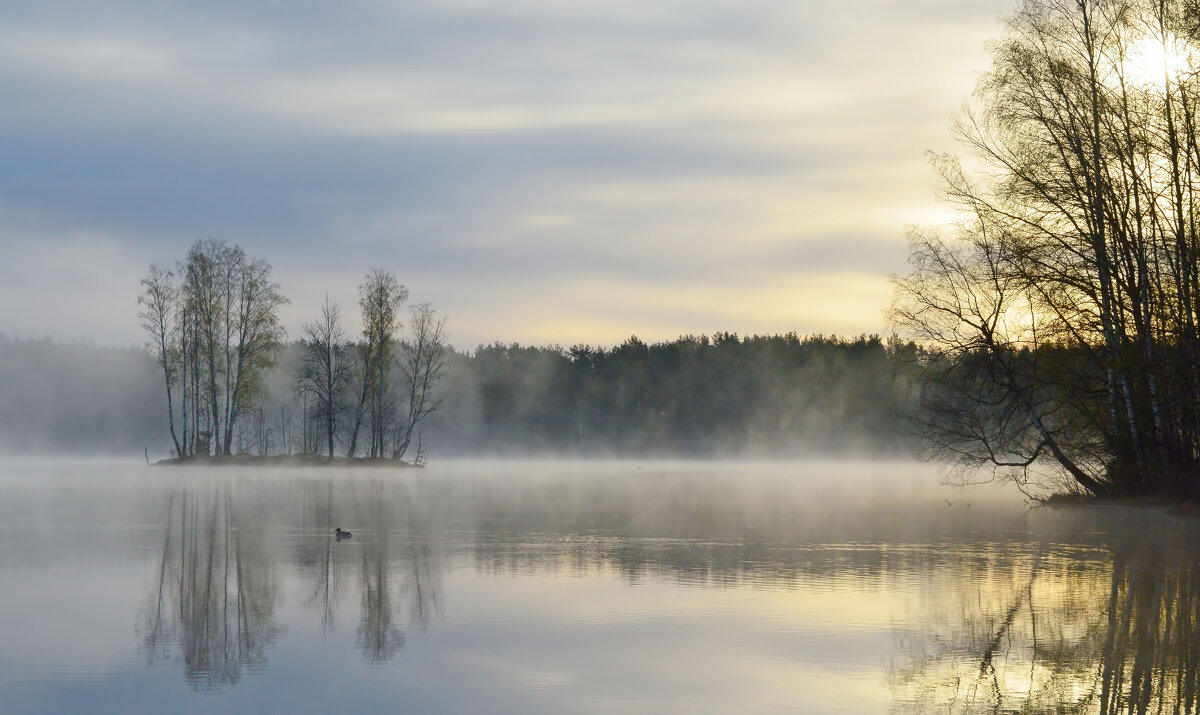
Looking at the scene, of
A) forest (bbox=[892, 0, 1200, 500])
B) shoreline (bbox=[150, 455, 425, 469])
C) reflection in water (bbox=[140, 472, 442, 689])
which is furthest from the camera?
shoreline (bbox=[150, 455, 425, 469])

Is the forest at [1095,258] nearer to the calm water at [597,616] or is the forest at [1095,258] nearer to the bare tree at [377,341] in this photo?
the calm water at [597,616]

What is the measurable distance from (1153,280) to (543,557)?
16.5 metres

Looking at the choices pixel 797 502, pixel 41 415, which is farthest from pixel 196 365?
pixel 41 415

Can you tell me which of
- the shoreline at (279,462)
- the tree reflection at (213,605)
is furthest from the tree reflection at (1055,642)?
the shoreline at (279,462)

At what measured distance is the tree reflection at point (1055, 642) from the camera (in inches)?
330

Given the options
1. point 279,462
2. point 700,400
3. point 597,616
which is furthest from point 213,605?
point 700,400

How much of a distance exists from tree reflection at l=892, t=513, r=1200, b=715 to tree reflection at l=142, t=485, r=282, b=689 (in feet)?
17.1

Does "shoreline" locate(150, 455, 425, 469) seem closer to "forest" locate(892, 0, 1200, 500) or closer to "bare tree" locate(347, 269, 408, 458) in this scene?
"bare tree" locate(347, 269, 408, 458)

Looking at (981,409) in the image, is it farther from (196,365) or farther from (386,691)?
(196,365)

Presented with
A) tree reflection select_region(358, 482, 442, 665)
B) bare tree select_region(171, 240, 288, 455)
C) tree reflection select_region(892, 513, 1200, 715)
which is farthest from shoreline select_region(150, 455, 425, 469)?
tree reflection select_region(892, 513, 1200, 715)

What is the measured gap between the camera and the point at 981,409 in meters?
32.9

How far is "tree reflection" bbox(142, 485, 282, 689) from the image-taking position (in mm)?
9867

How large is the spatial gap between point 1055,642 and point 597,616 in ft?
13.7

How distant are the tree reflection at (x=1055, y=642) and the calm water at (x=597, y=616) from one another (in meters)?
0.04
